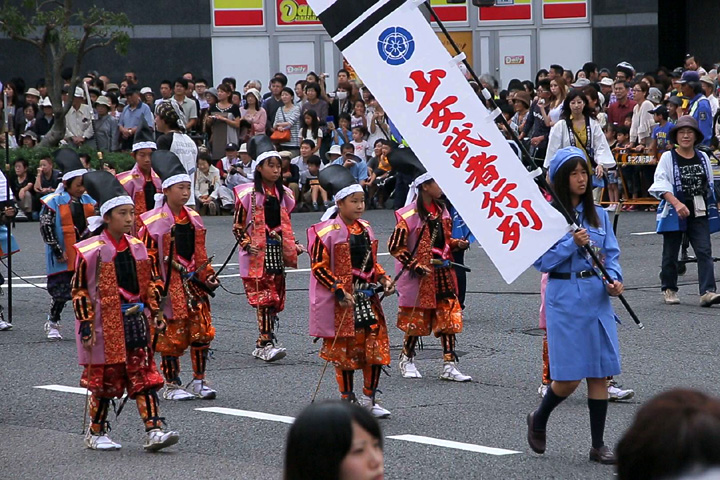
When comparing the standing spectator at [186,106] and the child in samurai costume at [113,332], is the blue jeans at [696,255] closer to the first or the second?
the child in samurai costume at [113,332]

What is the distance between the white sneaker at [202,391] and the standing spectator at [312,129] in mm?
12741

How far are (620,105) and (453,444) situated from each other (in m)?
13.8

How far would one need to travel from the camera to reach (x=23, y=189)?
65.2 ft

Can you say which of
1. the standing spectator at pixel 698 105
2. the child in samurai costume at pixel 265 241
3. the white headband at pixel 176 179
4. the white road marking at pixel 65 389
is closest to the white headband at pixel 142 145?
the child in samurai costume at pixel 265 241

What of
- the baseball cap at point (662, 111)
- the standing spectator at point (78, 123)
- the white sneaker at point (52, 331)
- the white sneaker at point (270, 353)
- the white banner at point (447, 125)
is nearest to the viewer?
the white banner at point (447, 125)

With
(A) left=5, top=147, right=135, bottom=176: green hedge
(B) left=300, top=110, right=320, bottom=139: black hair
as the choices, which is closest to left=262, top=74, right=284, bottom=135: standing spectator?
(B) left=300, top=110, right=320, bottom=139: black hair

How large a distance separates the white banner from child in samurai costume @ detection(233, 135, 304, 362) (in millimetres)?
4021

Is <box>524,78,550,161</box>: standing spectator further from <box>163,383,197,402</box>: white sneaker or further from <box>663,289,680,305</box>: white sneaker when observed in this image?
<box>163,383,197,402</box>: white sneaker

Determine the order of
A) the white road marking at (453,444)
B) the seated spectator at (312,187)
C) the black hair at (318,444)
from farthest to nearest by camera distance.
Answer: the seated spectator at (312,187)
the white road marking at (453,444)
the black hair at (318,444)

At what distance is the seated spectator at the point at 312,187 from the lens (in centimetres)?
2067

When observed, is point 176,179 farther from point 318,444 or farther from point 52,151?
point 52,151

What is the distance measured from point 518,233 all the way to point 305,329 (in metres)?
5.26

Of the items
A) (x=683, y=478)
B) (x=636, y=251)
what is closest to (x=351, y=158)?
(x=636, y=251)

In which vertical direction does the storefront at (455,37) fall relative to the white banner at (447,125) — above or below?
above
